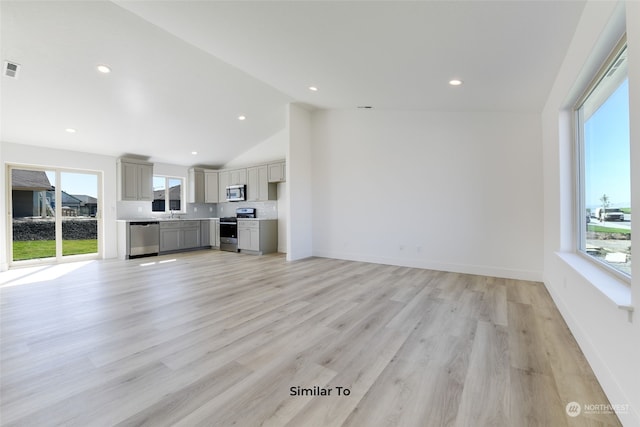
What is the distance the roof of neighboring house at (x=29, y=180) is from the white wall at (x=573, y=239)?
27.8 ft

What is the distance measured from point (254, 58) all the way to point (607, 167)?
12.8 ft

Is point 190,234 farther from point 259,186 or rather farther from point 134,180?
point 259,186

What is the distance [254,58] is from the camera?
370cm

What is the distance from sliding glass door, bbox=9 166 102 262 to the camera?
5.39 meters

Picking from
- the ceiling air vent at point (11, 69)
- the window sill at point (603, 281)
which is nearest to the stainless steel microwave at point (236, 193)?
the ceiling air vent at point (11, 69)

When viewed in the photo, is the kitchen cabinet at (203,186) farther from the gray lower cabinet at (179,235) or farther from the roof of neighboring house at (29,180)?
the roof of neighboring house at (29,180)

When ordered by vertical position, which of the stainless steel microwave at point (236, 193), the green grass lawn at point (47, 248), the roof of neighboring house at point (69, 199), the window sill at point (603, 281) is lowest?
the green grass lawn at point (47, 248)

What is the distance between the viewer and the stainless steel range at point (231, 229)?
7227 millimetres

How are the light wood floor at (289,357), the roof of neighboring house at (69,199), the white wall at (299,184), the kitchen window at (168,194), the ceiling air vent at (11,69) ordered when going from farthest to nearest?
the kitchen window at (168,194), the roof of neighboring house at (69,199), the white wall at (299,184), the ceiling air vent at (11,69), the light wood floor at (289,357)

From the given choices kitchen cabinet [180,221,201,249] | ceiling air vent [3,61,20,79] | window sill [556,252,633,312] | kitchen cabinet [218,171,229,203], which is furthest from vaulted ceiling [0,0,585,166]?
kitchen cabinet [180,221,201,249]

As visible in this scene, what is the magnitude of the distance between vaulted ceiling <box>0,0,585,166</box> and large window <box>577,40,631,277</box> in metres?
0.54

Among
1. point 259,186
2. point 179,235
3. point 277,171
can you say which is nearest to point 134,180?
point 179,235

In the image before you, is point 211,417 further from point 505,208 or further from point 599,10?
point 505,208

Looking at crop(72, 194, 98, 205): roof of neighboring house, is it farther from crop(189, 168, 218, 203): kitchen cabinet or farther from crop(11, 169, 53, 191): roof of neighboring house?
crop(189, 168, 218, 203): kitchen cabinet
